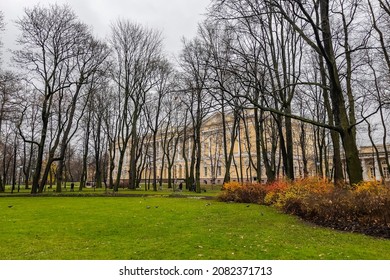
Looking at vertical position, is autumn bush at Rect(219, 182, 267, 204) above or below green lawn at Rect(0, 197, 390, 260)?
above

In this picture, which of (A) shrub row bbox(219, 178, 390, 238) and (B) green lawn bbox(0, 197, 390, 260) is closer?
(B) green lawn bbox(0, 197, 390, 260)

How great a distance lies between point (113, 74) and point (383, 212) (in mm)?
29383

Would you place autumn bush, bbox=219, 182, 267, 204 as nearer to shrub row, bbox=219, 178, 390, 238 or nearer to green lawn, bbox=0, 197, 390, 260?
shrub row, bbox=219, 178, 390, 238

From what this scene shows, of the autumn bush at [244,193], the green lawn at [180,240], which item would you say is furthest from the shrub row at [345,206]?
the autumn bush at [244,193]

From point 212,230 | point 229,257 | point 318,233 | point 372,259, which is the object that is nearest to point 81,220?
point 212,230

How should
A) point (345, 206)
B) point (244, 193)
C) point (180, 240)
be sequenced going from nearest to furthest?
point (180, 240) < point (345, 206) < point (244, 193)

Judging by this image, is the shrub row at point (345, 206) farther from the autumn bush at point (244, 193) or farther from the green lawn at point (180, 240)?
the autumn bush at point (244, 193)

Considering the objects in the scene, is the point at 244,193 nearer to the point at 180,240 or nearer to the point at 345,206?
the point at 345,206

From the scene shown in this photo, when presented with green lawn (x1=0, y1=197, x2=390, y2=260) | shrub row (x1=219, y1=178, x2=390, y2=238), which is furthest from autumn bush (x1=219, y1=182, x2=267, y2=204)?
green lawn (x1=0, y1=197, x2=390, y2=260)

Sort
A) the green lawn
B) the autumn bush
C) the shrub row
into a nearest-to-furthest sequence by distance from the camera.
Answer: the green lawn < the shrub row < the autumn bush

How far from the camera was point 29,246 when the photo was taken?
6.41m

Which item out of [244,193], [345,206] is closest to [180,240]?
[345,206]

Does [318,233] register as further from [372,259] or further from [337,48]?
[337,48]

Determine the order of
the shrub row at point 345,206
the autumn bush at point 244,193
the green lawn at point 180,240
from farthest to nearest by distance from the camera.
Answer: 1. the autumn bush at point 244,193
2. the shrub row at point 345,206
3. the green lawn at point 180,240
